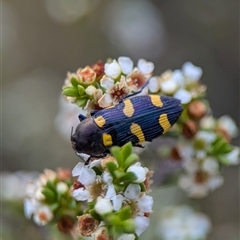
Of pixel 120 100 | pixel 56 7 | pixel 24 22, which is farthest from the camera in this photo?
pixel 24 22

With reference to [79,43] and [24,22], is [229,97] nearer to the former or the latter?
[79,43]

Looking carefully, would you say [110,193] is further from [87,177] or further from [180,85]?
[180,85]

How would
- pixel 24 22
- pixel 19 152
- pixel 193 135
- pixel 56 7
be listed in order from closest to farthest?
pixel 193 135
pixel 19 152
pixel 56 7
pixel 24 22

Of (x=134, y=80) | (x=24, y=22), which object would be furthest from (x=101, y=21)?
(x=134, y=80)

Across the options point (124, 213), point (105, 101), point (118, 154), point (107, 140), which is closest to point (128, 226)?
point (124, 213)

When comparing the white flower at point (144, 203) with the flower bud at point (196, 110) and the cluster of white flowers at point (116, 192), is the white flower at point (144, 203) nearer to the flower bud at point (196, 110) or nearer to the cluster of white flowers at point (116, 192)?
the cluster of white flowers at point (116, 192)

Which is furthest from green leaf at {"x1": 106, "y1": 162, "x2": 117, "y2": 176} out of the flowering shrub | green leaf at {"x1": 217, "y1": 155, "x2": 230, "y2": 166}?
green leaf at {"x1": 217, "y1": 155, "x2": 230, "y2": 166}

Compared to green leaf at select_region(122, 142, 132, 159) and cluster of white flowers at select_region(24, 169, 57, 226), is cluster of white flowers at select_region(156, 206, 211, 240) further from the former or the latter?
green leaf at select_region(122, 142, 132, 159)
